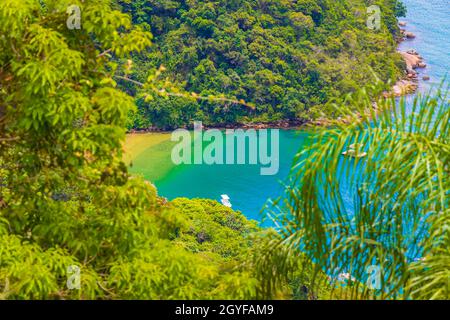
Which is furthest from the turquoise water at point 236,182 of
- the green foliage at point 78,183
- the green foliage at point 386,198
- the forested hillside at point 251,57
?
the green foliage at point 386,198

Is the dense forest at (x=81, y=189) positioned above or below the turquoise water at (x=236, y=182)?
below

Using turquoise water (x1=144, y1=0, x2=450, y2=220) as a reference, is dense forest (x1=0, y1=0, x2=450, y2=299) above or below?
below

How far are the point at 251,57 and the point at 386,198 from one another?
23.3m

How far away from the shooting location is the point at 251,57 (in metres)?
25.6

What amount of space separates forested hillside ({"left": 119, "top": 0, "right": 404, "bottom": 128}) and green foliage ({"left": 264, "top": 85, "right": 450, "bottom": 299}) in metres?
21.2

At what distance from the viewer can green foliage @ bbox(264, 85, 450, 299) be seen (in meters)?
2.47

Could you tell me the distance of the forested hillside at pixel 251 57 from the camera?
80.5ft

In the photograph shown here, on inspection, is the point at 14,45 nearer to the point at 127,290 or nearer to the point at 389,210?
the point at 127,290

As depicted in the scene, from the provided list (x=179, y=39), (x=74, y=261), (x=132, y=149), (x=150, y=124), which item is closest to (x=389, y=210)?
(x=74, y=261)

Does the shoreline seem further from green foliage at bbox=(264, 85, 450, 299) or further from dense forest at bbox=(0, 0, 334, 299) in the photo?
green foliage at bbox=(264, 85, 450, 299)

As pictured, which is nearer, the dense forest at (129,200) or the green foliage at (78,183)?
the dense forest at (129,200)

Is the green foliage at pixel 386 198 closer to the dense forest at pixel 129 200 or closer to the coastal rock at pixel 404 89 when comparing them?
the dense forest at pixel 129 200

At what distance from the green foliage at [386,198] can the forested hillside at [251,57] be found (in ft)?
69.7

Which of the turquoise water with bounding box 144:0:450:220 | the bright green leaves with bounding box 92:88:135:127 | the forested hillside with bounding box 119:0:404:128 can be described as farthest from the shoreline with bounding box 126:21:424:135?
the bright green leaves with bounding box 92:88:135:127
